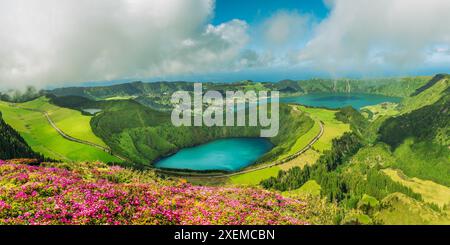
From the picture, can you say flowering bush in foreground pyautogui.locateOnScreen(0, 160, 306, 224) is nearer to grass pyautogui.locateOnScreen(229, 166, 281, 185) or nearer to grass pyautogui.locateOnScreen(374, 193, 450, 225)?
grass pyautogui.locateOnScreen(374, 193, 450, 225)

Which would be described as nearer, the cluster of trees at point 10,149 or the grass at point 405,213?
the grass at point 405,213

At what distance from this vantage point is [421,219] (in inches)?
4611

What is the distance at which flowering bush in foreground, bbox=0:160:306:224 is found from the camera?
65.4 ft

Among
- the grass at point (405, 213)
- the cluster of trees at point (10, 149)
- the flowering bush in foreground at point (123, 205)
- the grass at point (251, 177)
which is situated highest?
the flowering bush in foreground at point (123, 205)

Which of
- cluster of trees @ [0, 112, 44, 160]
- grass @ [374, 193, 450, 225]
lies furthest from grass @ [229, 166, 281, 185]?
cluster of trees @ [0, 112, 44, 160]

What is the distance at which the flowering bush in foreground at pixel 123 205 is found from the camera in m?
19.9

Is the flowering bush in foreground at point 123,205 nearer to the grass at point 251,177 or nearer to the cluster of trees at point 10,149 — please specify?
the cluster of trees at point 10,149

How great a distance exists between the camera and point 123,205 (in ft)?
74.7

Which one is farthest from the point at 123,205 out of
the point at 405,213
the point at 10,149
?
the point at 10,149

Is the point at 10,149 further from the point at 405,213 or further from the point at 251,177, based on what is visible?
the point at 405,213

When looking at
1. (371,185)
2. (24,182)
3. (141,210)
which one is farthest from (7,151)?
(371,185)

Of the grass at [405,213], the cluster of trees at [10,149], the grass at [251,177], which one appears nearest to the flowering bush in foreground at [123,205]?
the grass at [405,213]
